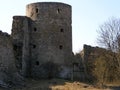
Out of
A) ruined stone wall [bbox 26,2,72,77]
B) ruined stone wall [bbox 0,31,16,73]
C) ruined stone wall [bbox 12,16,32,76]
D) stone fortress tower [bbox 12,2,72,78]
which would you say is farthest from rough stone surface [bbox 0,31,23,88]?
ruined stone wall [bbox 26,2,72,77]

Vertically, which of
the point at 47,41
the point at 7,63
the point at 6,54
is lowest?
the point at 7,63

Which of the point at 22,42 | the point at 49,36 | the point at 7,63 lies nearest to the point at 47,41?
the point at 49,36

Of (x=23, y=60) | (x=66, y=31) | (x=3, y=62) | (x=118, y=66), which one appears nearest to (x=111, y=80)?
(x=118, y=66)

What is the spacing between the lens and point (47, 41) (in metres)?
33.3

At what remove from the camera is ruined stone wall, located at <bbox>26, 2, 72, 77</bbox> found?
109 ft

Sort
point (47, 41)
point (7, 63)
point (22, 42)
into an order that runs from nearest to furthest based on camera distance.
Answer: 1. point (7, 63)
2. point (22, 42)
3. point (47, 41)

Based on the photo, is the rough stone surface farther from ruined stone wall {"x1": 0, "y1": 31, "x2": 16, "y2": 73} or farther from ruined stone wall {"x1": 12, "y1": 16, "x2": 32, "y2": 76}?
ruined stone wall {"x1": 12, "y1": 16, "x2": 32, "y2": 76}

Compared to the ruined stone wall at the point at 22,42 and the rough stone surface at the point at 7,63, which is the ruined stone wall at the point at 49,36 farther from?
the rough stone surface at the point at 7,63

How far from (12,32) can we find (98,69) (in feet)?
23.8

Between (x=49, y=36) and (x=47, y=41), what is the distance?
0.44 metres

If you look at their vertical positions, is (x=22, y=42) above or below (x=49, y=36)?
below

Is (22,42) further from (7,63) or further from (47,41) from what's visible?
(7,63)

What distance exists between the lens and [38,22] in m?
33.7

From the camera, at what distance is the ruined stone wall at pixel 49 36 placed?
109ft
